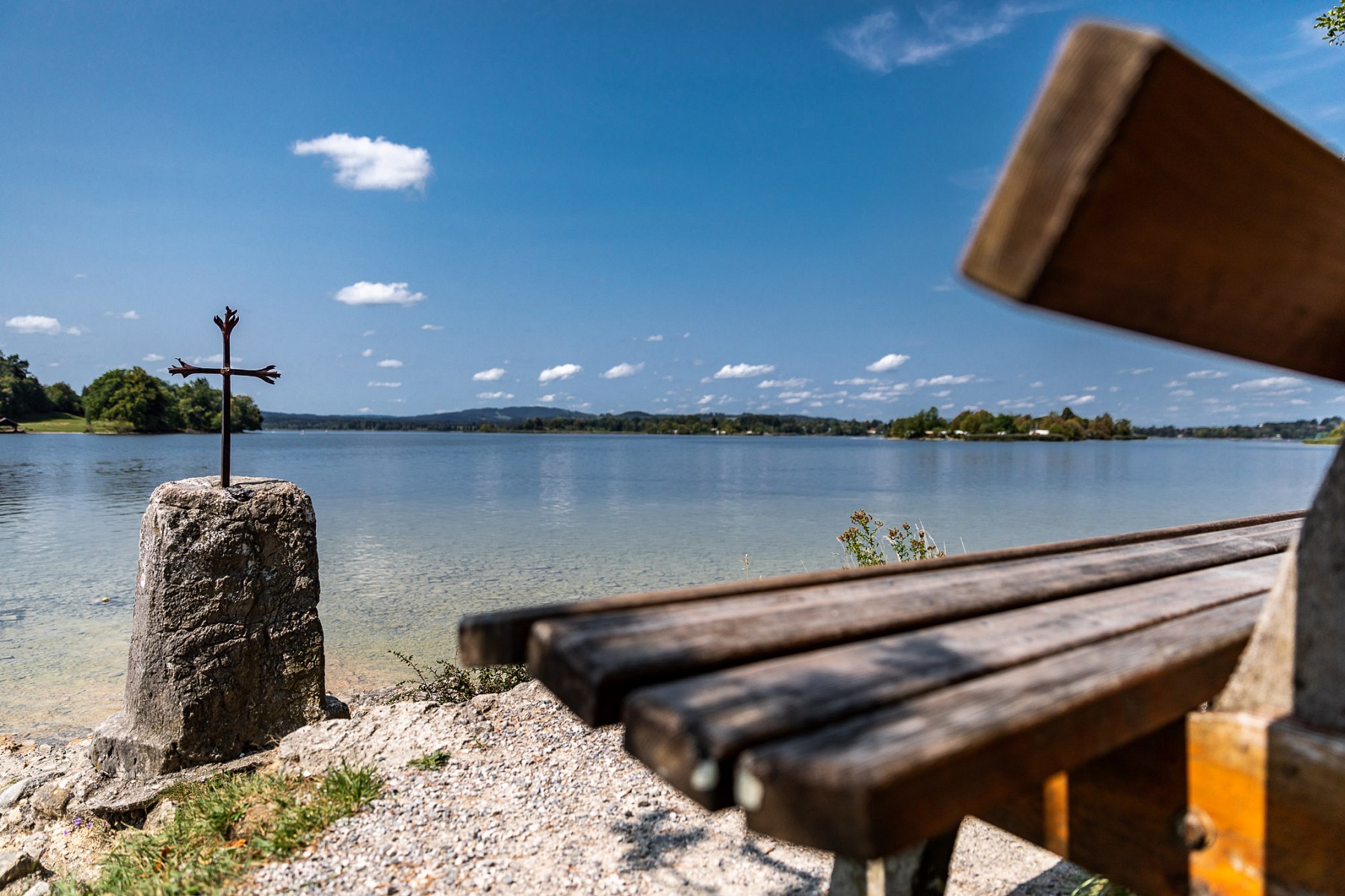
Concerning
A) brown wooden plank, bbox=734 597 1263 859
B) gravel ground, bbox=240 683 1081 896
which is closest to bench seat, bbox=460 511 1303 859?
brown wooden plank, bbox=734 597 1263 859

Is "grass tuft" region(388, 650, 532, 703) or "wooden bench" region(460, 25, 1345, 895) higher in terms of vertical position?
"wooden bench" region(460, 25, 1345, 895)

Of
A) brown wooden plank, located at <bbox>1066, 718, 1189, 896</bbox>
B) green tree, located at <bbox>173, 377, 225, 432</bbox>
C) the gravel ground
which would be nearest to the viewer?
brown wooden plank, located at <bbox>1066, 718, 1189, 896</bbox>

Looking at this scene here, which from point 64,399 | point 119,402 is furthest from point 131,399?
point 64,399

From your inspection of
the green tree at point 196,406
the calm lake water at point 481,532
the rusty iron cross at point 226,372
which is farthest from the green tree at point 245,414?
the rusty iron cross at point 226,372

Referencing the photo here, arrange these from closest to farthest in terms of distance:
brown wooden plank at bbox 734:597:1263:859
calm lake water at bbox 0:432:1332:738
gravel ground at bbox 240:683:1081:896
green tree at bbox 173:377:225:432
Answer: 1. brown wooden plank at bbox 734:597:1263:859
2. gravel ground at bbox 240:683:1081:896
3. calm lake water at bbox 0:432:1332:738
4. green tree at bbox 173:377:225:432

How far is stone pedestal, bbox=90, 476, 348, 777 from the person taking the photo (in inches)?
192

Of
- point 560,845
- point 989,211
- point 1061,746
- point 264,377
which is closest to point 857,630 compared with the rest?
point 1061,746

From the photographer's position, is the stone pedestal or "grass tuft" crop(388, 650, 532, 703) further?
"grass tuft" crop(388, 650, 532, 703)

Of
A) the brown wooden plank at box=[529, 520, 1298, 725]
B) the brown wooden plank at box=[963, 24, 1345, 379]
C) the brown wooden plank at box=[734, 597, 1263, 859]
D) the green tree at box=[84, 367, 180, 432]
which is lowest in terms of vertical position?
the brown wooden plank at box=[734, 597, 1263, 859]

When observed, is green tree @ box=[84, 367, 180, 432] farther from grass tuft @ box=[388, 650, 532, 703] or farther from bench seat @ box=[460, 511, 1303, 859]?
bench seat @ box=[460, 511, 1303, 859]

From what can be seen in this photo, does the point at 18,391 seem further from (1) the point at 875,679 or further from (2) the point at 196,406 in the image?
(1) the point at 875,679

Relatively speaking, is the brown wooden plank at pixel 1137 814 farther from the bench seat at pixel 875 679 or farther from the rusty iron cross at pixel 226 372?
the rusty iron cross at pixel 226 372

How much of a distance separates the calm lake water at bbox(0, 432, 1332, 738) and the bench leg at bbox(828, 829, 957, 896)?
26.1ft

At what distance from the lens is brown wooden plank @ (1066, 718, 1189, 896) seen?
1.21 m
